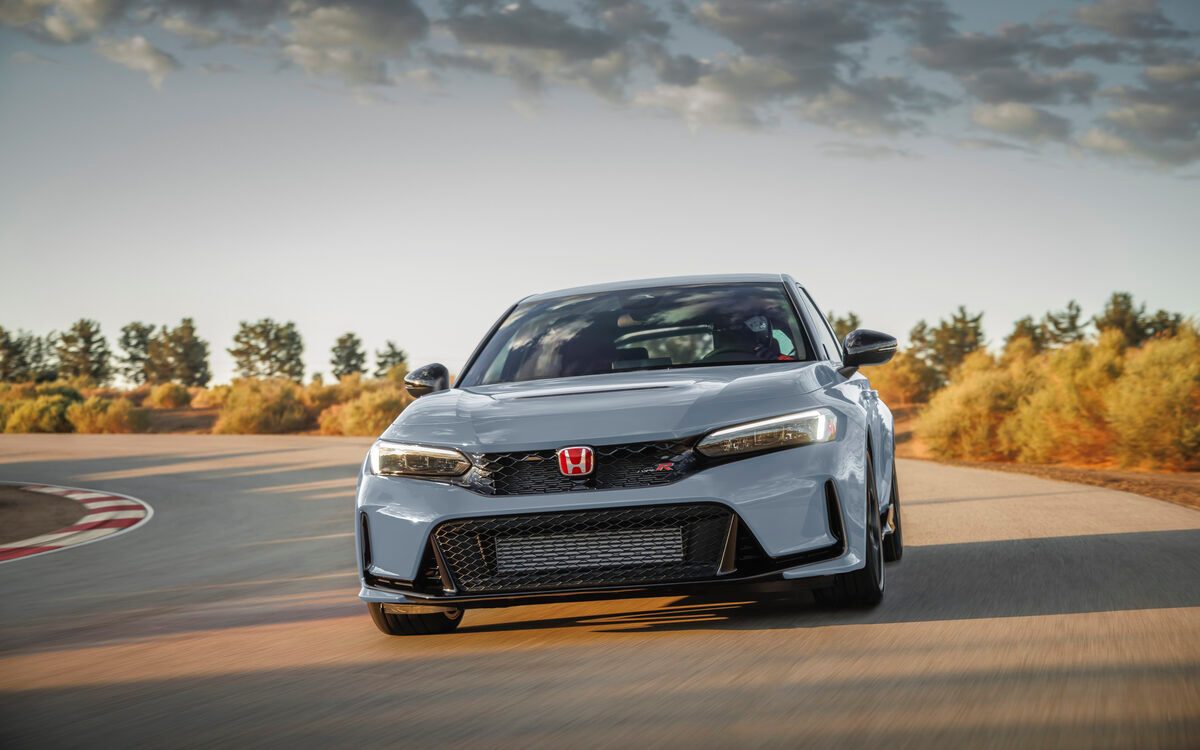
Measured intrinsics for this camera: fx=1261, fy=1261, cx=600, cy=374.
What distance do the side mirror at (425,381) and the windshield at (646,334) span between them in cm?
16

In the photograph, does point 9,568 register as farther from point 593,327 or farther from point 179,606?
point 593,327

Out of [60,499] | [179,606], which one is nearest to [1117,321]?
[60,499]

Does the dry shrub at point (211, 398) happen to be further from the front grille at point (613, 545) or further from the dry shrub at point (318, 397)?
the front grille at point (613, 545)

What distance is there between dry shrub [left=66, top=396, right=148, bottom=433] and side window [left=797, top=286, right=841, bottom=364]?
41580 mm

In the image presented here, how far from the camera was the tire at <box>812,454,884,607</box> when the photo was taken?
552 cm

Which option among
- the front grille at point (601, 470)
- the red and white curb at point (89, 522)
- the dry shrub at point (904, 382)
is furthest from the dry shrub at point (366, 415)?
the dry shrub at point (904, 382)

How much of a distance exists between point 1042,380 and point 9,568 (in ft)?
92.4

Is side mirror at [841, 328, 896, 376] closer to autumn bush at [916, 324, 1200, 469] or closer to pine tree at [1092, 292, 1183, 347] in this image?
autumn bush at [916, 324, 1200, 469]

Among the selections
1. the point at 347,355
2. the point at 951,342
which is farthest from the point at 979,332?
the point at 347,355

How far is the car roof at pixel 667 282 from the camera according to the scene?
7090 mm

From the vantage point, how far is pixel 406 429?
18.2 ft

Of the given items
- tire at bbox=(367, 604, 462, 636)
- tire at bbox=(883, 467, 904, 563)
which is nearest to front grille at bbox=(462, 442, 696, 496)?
tire at bbox=(367, 604, 462, 636)

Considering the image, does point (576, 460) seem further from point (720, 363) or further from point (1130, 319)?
point (1130, 319)

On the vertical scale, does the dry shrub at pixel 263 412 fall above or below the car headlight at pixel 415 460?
below
